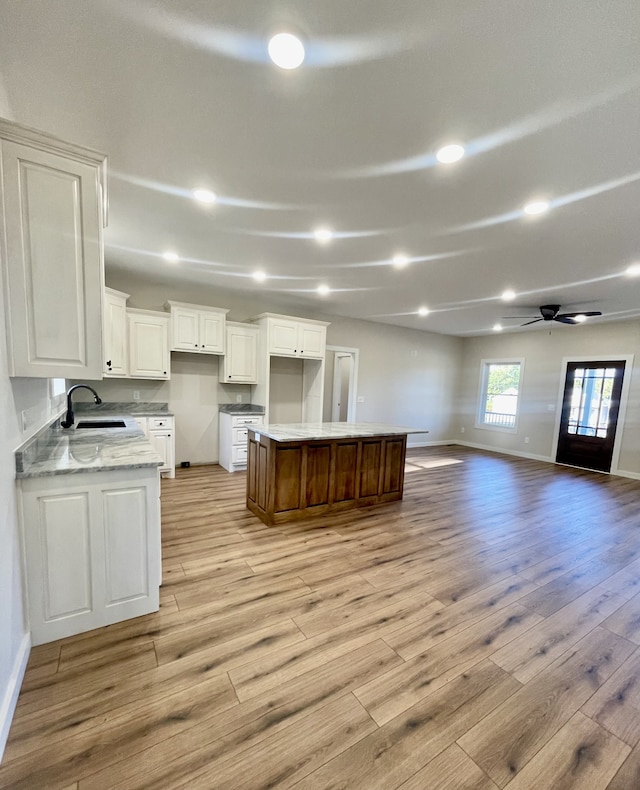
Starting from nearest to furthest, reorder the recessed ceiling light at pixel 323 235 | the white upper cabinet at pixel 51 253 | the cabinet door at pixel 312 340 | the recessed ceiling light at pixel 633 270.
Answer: the white upper cabinet at pixel 51 253 → the recessed ceiling light at pixel 323 235 → the recessed ceiling light at pixel 633 270 → the cabinet door at pixel 312 340

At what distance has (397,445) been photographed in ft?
13.3

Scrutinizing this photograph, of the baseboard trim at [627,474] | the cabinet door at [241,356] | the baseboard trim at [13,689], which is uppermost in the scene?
the cabinet door at [241,356]

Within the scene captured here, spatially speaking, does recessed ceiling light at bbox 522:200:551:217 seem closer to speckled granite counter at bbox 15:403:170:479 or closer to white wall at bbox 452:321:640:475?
speckled granite counter at bbox 15:403:170:479

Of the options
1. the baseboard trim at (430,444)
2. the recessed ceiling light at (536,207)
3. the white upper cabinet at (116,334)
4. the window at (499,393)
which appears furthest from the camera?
the baseboard trim at (430,444)

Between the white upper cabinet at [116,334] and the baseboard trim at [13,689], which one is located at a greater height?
the white upper cabinet at [116,334]

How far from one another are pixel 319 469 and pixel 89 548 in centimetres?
213

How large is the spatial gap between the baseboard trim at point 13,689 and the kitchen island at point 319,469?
1898mm

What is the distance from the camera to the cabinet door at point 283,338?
5.09 meters

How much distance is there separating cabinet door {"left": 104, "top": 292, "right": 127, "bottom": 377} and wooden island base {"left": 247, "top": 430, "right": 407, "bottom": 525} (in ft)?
6.81

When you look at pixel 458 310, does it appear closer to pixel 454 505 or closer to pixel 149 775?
pixel 454 505

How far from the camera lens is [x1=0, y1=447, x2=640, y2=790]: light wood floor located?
123 cm

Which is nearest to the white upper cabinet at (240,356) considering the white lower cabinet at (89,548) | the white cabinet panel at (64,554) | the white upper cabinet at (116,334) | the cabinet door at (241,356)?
the cabinet door at (241,356)

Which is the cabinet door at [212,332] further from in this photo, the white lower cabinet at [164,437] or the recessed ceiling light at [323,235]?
the recessed ceiling light at [323,235]

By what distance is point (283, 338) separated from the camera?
5.18 meters
